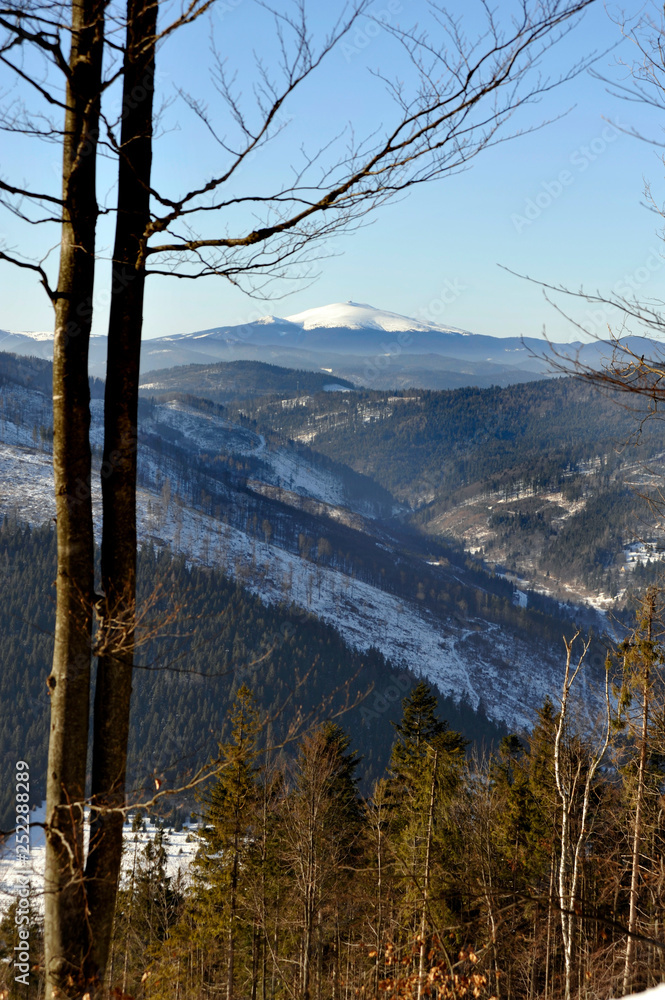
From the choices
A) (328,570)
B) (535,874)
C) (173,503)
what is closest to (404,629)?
(328,570)

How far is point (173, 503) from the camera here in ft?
591

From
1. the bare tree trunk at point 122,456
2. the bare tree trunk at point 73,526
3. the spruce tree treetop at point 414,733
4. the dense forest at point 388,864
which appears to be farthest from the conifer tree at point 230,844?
the bare tree trunk at point 73,526

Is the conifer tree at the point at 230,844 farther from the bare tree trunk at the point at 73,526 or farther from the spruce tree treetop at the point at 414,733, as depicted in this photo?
the bare tree trunk at the point at 73,526

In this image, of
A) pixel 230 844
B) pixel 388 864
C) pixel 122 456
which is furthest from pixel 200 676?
pixel 122 456

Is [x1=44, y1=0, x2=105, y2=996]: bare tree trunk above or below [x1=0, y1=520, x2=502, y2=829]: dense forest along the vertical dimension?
above

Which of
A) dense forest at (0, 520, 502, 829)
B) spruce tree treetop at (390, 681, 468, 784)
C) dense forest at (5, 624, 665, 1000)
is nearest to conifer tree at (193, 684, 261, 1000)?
dense forest at (5, 624, 665, 1000)

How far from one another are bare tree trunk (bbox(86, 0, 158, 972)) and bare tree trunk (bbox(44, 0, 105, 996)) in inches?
5.1

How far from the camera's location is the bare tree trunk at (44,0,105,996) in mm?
3689

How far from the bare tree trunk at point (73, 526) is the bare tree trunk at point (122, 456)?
0.13 metres

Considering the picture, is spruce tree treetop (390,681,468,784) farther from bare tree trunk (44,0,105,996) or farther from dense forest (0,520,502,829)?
dense forest (0,520,502,829)

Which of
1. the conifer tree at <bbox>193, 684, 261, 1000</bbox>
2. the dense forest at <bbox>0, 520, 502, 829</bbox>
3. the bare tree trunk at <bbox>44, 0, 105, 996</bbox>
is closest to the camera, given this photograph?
the bare tree trunk at <bbox>44, 0, 105, 996</bbox>

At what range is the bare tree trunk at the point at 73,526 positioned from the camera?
3.69 meters

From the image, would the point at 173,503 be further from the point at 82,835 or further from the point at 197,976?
the point at 82,835

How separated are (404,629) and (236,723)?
147843mm
